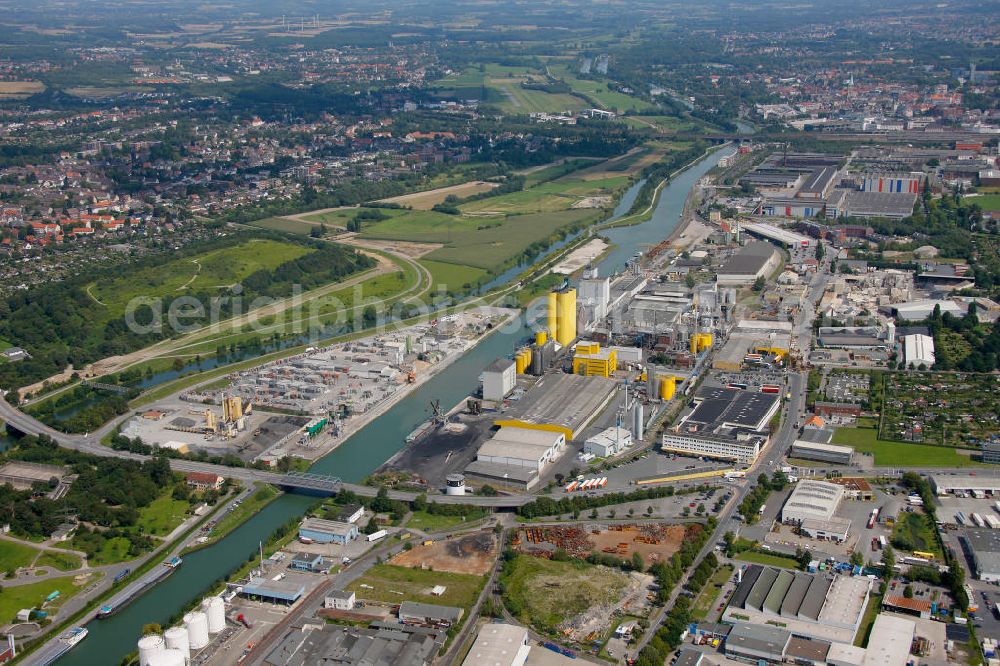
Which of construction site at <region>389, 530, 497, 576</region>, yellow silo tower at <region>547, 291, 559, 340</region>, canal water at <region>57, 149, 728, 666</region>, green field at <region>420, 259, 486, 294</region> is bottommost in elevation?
canal water at <region>57, 149, 728, 666</region>

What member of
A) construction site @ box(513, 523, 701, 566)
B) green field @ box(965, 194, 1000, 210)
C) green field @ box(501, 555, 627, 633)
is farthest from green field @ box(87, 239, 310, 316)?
green field @ box(965, 194, 1000, 210)

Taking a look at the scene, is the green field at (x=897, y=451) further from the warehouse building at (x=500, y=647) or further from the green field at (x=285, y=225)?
the green field at (x=285, y=225)

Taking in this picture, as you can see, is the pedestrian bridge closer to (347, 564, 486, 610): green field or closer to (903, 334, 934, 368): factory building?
(347, 564, 486, 610): green field

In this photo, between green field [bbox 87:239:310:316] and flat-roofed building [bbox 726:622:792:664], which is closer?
flat-roofed building [bbox 726:622:792:664]

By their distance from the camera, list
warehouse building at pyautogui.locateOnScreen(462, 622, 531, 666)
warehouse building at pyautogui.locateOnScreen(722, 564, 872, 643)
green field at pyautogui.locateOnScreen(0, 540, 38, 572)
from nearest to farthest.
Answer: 1. warehouse building at pyautogui.locateOnScreen(462, 622, 531, 666)
2. warehouse building at pyautogui.locateOnScreen(722, 564, 872, 643)
3. green field at pyautogui.locateOnScreen(0, 540, 38, 572)

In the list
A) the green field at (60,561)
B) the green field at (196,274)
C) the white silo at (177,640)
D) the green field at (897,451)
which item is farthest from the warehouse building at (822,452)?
the green field at (196,274)

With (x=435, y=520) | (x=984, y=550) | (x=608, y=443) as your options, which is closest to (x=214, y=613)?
(x=435, y=520)

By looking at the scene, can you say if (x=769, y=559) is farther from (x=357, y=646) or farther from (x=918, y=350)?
(x=918, y=350)

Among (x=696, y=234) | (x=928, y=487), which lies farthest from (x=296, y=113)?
(x=928, y=487)
